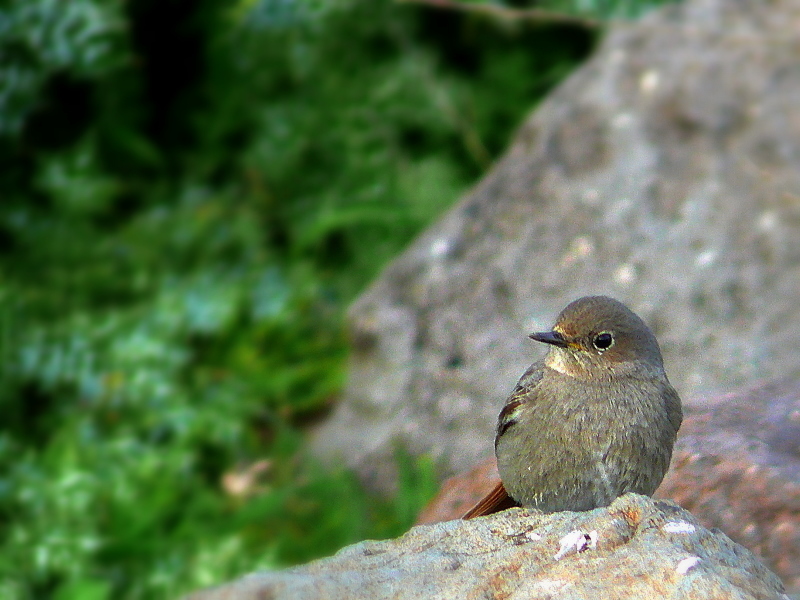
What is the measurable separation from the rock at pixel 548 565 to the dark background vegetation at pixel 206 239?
194 cm

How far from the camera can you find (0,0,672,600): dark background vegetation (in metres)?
5.39

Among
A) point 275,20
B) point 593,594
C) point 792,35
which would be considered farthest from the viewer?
point 275,20

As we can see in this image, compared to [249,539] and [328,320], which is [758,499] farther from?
[328,320]

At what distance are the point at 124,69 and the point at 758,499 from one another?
471 cm

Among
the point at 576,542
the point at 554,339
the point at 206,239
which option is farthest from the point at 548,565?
the point at 206,239

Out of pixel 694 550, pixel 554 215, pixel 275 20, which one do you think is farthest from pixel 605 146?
pixel 694 550

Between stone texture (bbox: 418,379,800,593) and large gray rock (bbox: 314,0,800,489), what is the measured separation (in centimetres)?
70

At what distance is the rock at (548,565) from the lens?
8.64ft

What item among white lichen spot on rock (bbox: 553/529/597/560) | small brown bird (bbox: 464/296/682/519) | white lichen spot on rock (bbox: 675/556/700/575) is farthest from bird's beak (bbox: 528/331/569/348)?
white lichen spot on rock (bbox: 675/556/700/575)

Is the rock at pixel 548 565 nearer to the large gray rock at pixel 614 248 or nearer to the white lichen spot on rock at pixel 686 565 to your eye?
the white lichen spot on rock at pixel 686 565

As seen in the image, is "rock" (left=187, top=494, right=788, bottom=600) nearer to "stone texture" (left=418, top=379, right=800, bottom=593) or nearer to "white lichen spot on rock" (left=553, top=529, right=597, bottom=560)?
"white lichen spot on rock" (left=553, top=529, right=597, bottom=560)

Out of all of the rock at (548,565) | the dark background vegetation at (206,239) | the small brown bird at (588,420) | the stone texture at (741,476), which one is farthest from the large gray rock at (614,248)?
the rock at (548,565)

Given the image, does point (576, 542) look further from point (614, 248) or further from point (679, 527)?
point (614, 248)

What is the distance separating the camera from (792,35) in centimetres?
650
